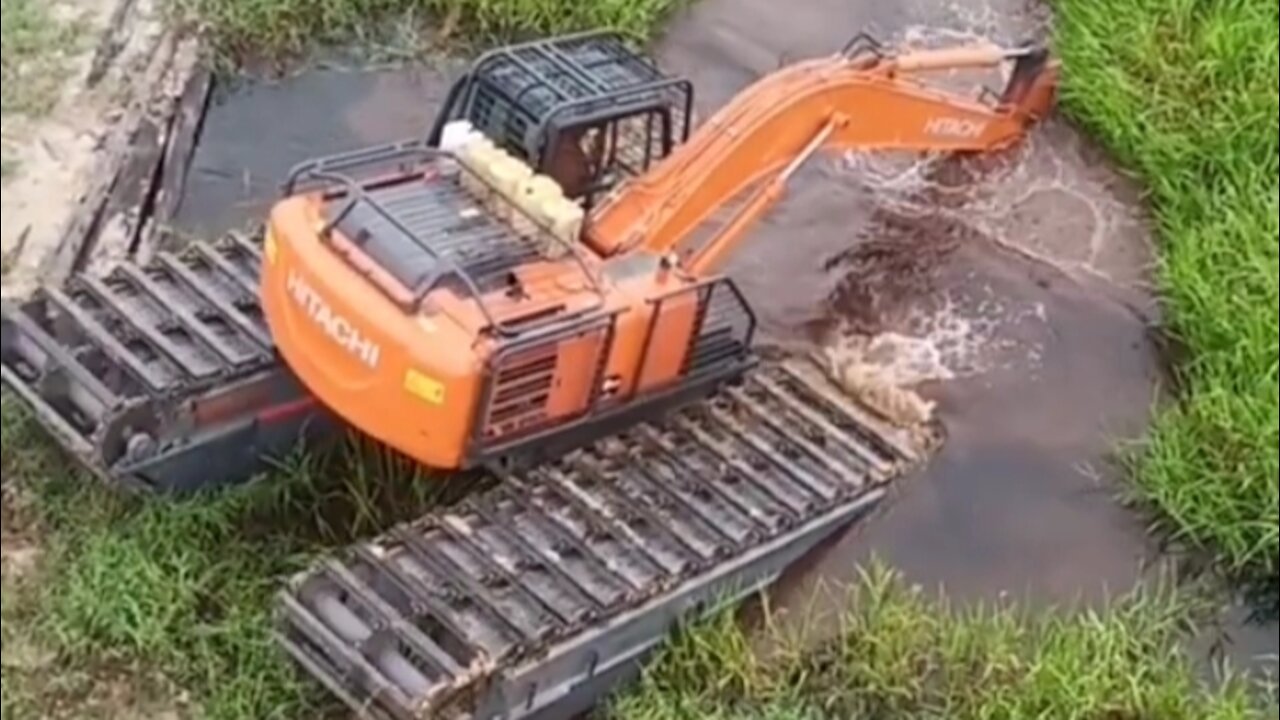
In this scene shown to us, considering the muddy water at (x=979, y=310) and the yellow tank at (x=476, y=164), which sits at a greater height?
the yellow tank at (x=476, y=164)

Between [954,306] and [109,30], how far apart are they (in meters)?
3.70

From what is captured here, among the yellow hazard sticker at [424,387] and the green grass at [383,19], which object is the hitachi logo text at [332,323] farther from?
the green grass at [383,19]

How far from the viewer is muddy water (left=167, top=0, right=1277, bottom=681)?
29.4 ft

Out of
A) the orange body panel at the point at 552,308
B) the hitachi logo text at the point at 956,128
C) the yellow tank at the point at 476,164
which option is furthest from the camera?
the hitachi logo text at the point at 956,128

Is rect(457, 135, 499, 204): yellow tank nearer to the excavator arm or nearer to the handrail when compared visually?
the handrail

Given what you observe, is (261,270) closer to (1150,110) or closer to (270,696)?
(270,696)

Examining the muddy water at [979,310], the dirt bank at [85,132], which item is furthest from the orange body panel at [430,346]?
the dirt bank at [85,132]

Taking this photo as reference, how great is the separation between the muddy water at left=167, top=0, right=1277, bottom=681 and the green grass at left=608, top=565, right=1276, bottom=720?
320 mm

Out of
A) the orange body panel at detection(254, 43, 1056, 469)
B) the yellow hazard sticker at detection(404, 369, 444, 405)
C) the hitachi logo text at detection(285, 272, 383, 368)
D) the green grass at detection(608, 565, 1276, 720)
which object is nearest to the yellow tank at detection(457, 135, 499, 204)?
the orange body panel at detection(254, 43, 1056, 469)

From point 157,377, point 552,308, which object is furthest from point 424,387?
point 157,377

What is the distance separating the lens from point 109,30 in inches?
408

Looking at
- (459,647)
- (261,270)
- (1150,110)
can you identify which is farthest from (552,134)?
(1150,110)

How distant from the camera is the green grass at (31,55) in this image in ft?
31.1

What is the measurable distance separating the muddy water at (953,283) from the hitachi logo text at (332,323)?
185 centimetres
